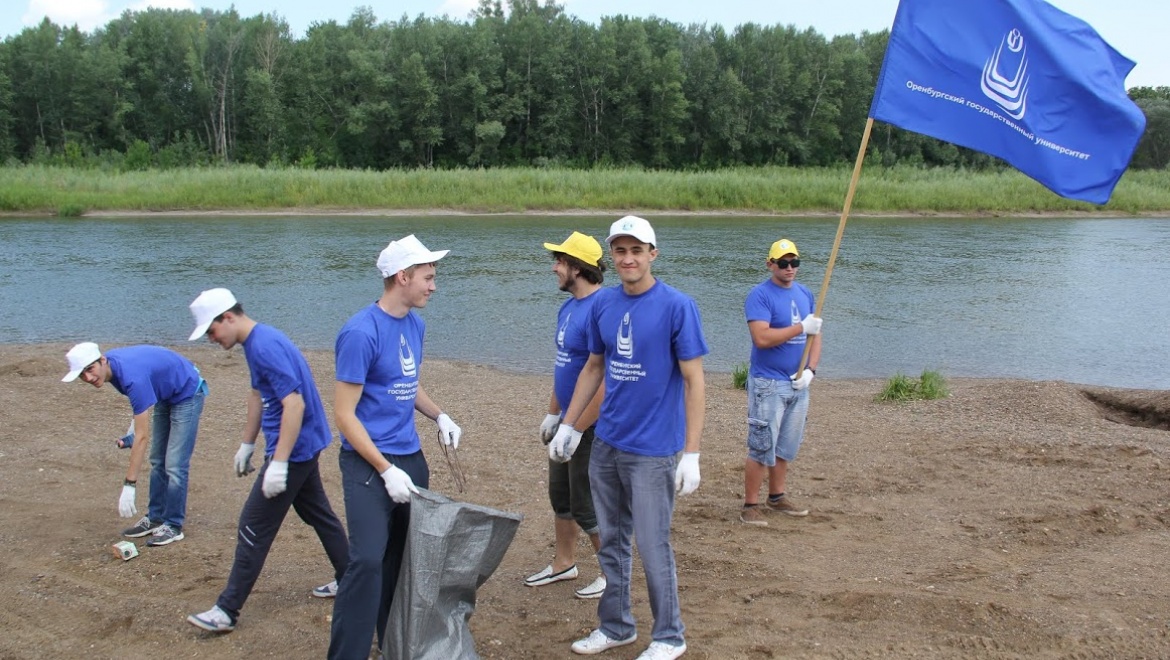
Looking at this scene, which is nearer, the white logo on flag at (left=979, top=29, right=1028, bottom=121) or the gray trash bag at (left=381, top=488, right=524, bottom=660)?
the gray trash bag at (left=381, top=488, right=524, bottom=660)

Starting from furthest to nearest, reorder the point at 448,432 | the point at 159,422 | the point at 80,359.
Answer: the point at 159,422, the point at 80,359, the point at 448,432

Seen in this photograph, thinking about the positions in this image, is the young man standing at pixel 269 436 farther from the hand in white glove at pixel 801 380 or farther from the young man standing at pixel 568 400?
the hand in white glove at pixel 801 380

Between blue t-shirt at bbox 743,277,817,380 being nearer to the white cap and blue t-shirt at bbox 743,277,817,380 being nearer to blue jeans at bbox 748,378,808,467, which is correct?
blue jeans at bbox 748,378,808,467

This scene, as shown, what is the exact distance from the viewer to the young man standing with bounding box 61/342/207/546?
5.85 m

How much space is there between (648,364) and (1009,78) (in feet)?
→ 10.4

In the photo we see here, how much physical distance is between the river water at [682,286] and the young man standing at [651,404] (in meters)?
8.86

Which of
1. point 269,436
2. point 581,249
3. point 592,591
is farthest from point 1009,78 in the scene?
point 269,436

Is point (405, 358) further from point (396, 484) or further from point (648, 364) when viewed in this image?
point (648, 364)

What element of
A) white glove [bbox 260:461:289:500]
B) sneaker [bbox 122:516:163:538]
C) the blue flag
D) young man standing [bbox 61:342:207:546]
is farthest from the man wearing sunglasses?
sneaker [bbox 122:516:163:538]

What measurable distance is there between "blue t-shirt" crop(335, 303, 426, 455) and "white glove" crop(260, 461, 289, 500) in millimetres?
392

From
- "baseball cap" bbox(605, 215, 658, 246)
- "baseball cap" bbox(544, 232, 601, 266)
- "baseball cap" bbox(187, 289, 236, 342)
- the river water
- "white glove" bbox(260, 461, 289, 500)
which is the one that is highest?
"baseball cap" bbox(605, 215, 658, 246)

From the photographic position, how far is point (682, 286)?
21.6 metres

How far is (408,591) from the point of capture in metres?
4.34

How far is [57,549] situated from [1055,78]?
6.45 metres
